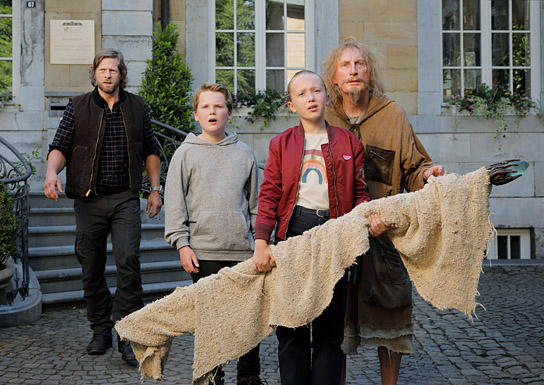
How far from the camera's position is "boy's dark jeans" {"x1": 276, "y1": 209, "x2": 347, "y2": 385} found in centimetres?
317

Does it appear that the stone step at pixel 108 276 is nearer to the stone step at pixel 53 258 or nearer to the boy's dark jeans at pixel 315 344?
the stone step at pixel 53 258

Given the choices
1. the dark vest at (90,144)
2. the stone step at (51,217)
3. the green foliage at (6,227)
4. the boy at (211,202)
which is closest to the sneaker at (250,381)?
the boy at (211,202)

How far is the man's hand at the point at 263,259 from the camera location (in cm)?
308

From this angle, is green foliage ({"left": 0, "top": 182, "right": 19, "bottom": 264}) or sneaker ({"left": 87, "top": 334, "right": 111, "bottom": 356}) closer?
sneaker ({"left": 87, "top": 334, "right": 111, "bottom": 356})

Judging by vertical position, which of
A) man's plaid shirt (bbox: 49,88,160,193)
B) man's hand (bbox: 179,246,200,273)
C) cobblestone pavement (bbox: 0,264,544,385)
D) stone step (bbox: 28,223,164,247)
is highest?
man's plaid shirt (bbox: 49,88,160,193)

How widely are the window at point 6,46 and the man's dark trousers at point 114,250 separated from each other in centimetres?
599

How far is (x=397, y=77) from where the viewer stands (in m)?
10.5

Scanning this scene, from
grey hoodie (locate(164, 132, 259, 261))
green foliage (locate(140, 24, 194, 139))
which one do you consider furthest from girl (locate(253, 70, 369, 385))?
green foliage (locate(140, 24, 194, 139))

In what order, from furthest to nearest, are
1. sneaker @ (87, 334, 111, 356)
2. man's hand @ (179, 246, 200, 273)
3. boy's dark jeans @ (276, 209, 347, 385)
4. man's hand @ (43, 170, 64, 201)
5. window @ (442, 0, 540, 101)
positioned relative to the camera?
window @ (442, 0, 540, 101), sneaker @ (87, 334, 111, 356), man's hand @ (43, 170, 64, 201), man's hand @ (179, 246, 200, 273), boy's dark jeans @ (276, 209, 347, 385)

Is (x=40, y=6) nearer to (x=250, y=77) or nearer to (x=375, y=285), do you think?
(x=250, y=77)

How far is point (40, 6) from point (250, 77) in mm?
3065

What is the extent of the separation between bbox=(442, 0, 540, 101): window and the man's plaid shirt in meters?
7.12

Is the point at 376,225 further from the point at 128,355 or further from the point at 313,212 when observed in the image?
the point at 128,355

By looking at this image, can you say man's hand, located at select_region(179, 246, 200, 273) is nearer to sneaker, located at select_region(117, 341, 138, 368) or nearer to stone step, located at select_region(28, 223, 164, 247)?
sneaker, located at select_region(117, 341, 138, 368)
